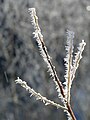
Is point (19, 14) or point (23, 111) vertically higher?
point (19, 14)

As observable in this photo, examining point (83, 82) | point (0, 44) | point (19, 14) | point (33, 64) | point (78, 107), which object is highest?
point (19, 14)

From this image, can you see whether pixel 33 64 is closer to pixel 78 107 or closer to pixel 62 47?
pixel 62 47

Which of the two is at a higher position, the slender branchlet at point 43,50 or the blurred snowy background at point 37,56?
the blurred snowy background at point 37,56

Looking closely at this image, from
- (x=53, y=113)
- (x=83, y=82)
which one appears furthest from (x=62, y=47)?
(x=53, y=113)

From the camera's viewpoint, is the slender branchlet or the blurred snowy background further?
the blurred snowy background

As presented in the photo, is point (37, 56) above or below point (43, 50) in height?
above

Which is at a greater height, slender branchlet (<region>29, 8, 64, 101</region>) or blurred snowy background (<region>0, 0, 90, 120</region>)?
blurred snowy background (<region>0, 0, 90, 120</region>)

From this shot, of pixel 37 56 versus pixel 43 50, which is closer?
pixel 43 50

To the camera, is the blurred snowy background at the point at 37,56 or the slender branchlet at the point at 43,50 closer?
the slender branchlet at the point at 43,50
